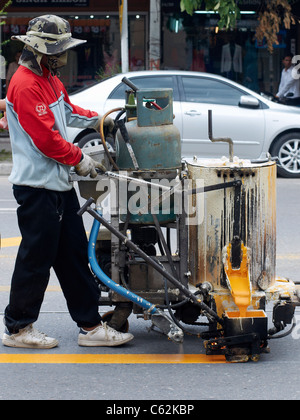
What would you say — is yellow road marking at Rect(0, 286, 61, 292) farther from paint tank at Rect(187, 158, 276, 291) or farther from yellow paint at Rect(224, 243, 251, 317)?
yellow paint at Rect(224, 243, 251, 317)

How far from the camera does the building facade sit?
16594 mm

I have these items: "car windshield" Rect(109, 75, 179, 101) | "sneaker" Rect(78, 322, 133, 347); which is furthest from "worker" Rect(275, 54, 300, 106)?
"sneaker" Rect(78, 322, 133, 347)

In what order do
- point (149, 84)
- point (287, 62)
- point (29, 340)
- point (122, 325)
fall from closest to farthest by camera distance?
point (29, 340), point (122, 325), point (149, 84), point (287, 62)

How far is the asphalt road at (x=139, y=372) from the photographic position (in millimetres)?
4016

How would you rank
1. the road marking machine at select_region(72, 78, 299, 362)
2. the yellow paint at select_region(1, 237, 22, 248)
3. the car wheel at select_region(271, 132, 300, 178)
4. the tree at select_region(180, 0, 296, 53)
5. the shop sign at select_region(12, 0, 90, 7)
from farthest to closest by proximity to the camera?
the shop sign at select_region(12, 0, 90, 7), the tree at select_region(180, 0, 296, 53), the car wheel at select_region(271, 132, 300, 178), the yellow paint at select_region(1, 237, 22, 248), the road marking machine at select_region(72, 78, 299, 362)

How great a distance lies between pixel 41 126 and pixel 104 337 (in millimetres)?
1282

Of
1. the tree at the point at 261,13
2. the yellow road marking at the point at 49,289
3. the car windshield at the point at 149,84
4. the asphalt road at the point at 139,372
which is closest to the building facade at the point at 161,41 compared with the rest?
the tree at the point at 261,13

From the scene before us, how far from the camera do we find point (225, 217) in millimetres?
4516

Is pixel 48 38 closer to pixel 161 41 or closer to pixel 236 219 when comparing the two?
pixel 236 219

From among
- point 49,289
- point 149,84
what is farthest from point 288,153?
point 49,289

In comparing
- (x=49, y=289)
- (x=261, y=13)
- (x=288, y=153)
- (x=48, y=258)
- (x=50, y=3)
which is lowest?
(x=288, y=153)

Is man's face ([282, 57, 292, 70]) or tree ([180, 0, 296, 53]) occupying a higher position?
tree ([180, 0, 296, 53])

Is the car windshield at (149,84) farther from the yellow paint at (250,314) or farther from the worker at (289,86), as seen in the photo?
the yellow paint at (250,314)

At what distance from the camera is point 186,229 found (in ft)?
14.9
